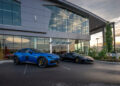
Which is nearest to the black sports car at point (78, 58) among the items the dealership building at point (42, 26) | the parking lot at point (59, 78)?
the parking lot at point (59, 78)

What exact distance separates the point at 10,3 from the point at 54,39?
10.4 metres

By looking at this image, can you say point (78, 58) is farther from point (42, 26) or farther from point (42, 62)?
point (42, 26)

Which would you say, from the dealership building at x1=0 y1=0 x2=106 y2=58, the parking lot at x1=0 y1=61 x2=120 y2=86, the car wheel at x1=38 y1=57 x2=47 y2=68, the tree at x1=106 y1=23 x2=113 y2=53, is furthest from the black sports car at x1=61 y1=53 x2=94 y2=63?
the tree at x1=106 y1=23 x2=113 y2=53

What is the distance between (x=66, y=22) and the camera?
59.6 ft

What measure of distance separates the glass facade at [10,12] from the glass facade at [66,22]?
6.30 metres

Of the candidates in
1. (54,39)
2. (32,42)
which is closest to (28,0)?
(32,42)

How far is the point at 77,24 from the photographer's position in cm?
1959

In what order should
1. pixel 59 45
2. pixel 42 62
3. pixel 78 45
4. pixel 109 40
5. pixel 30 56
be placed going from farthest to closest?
pixel 78 45 < pixel 59 45 < pixel 109 40 < pixel 30 56 < pixel 42 62

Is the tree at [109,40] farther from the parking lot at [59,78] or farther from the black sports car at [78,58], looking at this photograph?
the parking lot at [59,78]

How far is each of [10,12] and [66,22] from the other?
11.7 meters

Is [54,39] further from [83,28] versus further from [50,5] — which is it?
[83,28]

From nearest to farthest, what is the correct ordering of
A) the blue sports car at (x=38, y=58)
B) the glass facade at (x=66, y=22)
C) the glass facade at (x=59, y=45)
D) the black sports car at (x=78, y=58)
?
1. the blue sports car at (x=38, y=58)
2. the black sports car at (x=78, y=58)
3. the glass facade at (x=59, y=45)
4. the glass facade at (x=66, y=22)

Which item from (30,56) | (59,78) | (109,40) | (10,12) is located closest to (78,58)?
(59,78)

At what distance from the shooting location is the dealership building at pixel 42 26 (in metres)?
12.1
